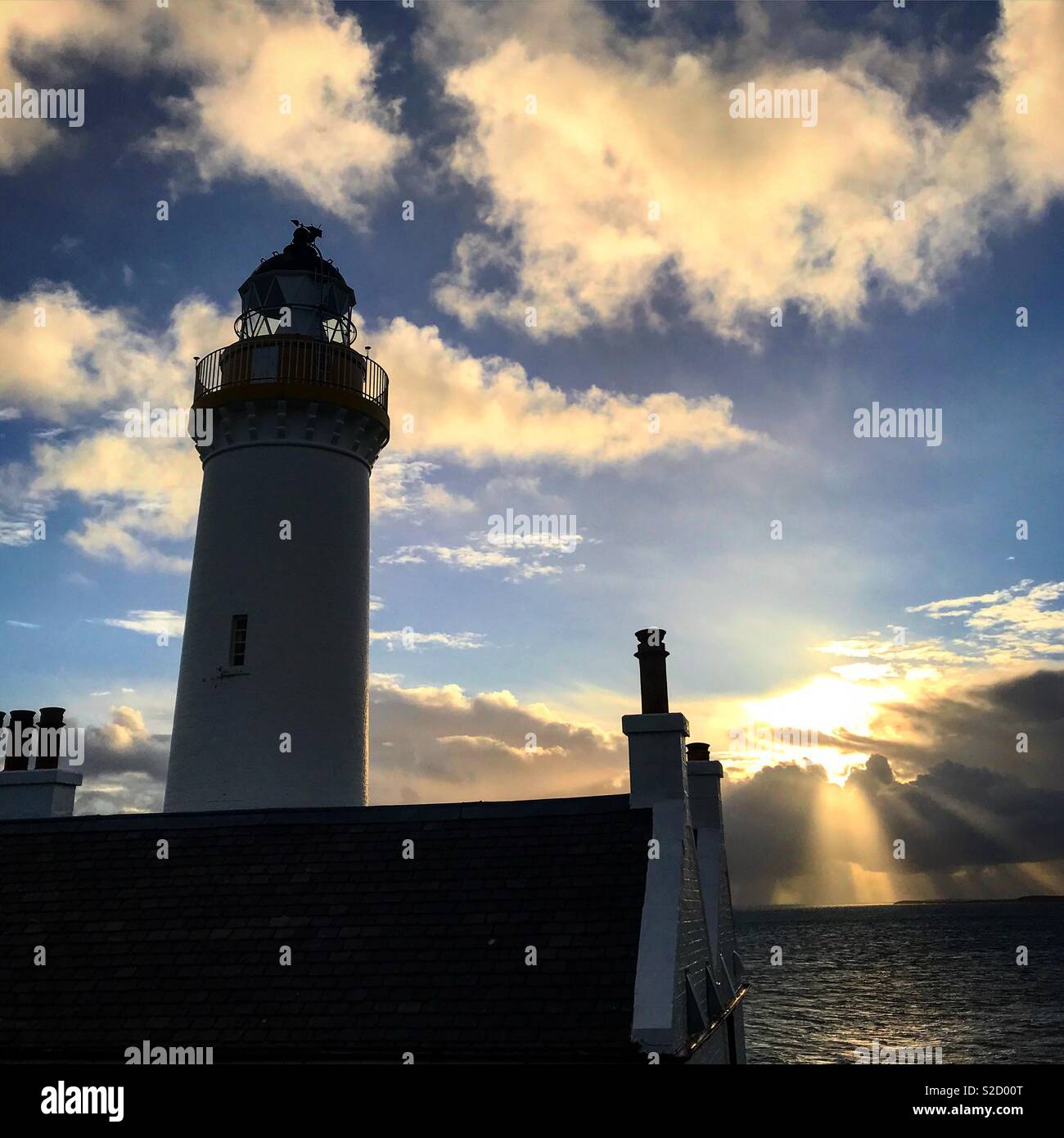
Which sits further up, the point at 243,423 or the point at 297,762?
the point at 243,423

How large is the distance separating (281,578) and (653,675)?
9.35 m

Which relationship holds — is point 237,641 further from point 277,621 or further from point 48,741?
point 48,741

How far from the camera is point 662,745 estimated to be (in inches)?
563

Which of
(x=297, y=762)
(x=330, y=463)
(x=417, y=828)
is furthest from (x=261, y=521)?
(x=417, y=828)

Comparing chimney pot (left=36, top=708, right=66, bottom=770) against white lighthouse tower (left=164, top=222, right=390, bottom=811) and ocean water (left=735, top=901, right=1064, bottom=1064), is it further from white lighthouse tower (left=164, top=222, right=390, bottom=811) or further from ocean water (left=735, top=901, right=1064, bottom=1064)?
ocean water (left=735, top=901, right=1064, bottom=1064)

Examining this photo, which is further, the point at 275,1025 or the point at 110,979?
the point at 110,979

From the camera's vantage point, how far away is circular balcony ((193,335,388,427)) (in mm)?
21484

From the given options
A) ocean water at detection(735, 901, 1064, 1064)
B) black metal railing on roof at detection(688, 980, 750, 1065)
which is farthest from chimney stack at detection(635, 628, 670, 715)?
ocean water at detection(735, 901, 1064, 1064)

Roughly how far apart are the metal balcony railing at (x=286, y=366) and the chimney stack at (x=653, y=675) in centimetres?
1049

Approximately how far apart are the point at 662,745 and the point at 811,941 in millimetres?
156687

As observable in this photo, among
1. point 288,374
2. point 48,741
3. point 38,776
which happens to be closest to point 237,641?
point 48,741

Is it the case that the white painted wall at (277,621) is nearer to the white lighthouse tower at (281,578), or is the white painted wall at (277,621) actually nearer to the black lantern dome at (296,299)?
the white lighthouse tower at (281,578)

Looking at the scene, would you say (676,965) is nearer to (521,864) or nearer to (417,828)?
(521,864)

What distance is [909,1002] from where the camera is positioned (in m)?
67.2
